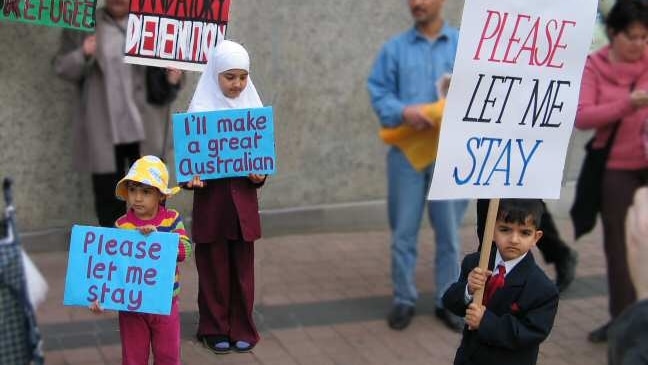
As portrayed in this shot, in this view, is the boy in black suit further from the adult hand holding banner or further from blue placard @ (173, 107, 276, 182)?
blue placard @ (173, 107, 276, 182)

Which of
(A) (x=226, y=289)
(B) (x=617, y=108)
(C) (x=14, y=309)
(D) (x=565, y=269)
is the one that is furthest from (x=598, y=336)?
(C) (x=14, y=309)

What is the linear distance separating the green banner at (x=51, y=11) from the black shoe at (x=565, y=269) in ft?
11.2

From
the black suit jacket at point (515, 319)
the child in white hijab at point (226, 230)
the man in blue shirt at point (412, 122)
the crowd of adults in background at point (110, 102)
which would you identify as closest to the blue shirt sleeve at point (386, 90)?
the man in blue shirt at point (412, 122)

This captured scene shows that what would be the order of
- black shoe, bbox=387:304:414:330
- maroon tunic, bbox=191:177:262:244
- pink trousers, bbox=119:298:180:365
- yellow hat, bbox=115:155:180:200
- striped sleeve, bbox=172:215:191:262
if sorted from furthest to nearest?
black shoe, bbox=387:304:414:330
maroon tunic, bbox=191:177:262:244
pink trousers, bbox=119:298:180:365
striped sleeve, bbox=172:215:191:262
yellow hat, bbox=115:155:180:200

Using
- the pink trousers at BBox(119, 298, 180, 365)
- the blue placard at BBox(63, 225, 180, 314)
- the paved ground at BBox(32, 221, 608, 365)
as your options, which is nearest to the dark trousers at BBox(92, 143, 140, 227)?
the paved ground at BBox(32, 221, 608, 365)

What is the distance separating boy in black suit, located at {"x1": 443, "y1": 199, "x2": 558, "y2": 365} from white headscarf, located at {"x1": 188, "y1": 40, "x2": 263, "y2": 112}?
4.84ft

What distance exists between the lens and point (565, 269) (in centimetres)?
635

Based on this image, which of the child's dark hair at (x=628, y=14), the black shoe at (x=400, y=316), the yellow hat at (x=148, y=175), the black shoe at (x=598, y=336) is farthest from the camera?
the black shoe at (x=400, y=316)

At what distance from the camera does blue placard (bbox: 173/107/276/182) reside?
14.8ft

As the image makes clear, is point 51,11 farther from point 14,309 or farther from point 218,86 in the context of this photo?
point 14,309

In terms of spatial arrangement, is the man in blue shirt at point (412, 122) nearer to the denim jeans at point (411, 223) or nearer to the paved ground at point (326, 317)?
the denim jeans at point (411, 223)

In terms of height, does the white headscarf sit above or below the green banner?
below

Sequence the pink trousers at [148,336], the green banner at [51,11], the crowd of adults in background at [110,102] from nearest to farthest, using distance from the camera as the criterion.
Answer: the pink trousers at [148,336], the green banner at [51,11], the crowd of adults in background at [110,102]

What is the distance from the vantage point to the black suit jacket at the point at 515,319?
3.39 meters
